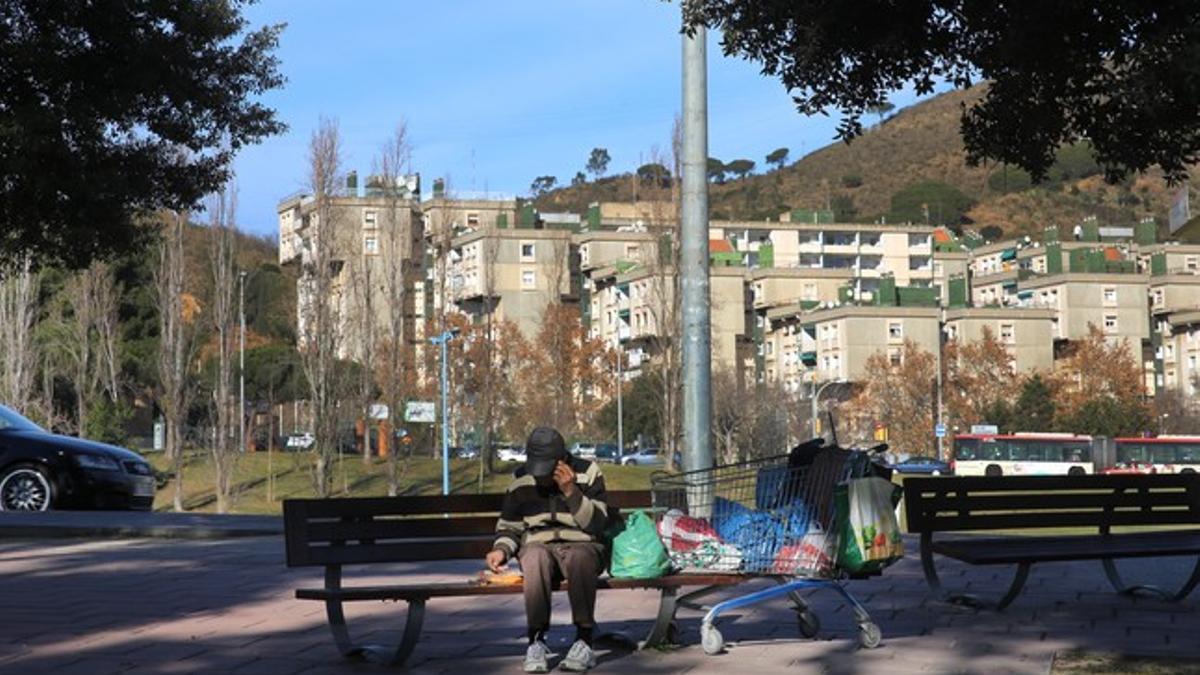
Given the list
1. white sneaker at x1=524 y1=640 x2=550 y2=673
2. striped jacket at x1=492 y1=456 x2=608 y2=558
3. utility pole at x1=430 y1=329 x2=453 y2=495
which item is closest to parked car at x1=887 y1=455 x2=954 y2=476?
utility pole at x1=430 y1=329 x2=453 y2=495

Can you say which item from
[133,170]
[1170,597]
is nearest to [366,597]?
[1170,597]

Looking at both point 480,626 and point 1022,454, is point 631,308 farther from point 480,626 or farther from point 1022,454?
point 480,626

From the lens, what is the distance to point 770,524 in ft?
29.4

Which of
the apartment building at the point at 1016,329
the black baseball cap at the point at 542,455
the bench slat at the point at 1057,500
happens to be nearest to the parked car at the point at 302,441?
the bench slat at the point at 1057,500

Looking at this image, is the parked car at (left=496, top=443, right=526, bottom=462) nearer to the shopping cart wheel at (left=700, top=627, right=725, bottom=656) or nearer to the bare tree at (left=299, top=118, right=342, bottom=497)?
the bare tree at (left=299, top=118, right=342, bottom=497)

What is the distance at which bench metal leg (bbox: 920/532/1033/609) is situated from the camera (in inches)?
432

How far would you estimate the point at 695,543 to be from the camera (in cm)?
896

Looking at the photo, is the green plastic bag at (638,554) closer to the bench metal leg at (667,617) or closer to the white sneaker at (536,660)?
the bench metal leg at (667,617)

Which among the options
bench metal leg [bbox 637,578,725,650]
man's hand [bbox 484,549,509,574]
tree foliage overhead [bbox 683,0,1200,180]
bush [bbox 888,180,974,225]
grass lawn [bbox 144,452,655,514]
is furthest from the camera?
bush [bbox 888,180,974,225]

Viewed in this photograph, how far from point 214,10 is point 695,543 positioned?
10.9m

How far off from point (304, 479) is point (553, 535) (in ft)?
184

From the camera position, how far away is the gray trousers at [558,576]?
8.40 meters

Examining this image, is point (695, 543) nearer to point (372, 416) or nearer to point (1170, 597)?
point (1170, 597)

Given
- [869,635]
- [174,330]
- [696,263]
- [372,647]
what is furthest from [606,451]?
[372,647]
